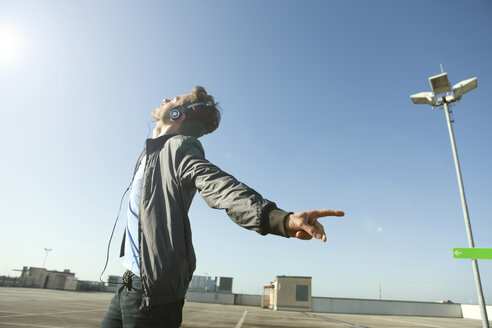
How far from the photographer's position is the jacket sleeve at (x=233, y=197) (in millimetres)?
1149

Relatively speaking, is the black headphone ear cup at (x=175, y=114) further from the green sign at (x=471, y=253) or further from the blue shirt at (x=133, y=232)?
the green sign at (x=471, y=253)

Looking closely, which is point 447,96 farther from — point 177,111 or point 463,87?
point 177,111

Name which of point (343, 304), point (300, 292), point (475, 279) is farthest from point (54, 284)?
point (475, 279)

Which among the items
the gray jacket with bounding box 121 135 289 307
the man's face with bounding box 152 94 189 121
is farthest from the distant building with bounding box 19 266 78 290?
the gray jacket with bounding box 121 135 289 307

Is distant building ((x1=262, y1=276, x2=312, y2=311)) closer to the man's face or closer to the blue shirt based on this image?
the man's face

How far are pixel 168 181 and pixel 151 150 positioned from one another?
47 cm

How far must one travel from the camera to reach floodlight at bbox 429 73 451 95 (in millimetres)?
15252

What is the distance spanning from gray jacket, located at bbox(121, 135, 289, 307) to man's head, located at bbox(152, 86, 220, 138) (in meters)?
0.68

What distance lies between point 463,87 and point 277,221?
19.8 m

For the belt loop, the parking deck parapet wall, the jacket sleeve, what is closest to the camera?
the jacket sleeve

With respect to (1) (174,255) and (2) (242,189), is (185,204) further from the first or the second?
(2) (242,189)

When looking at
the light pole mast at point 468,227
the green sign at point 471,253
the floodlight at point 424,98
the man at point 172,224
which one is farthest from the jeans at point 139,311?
the floodlight at point 424,98

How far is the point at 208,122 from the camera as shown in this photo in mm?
2568

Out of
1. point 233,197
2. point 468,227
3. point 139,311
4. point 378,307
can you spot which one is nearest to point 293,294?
point 378,307
